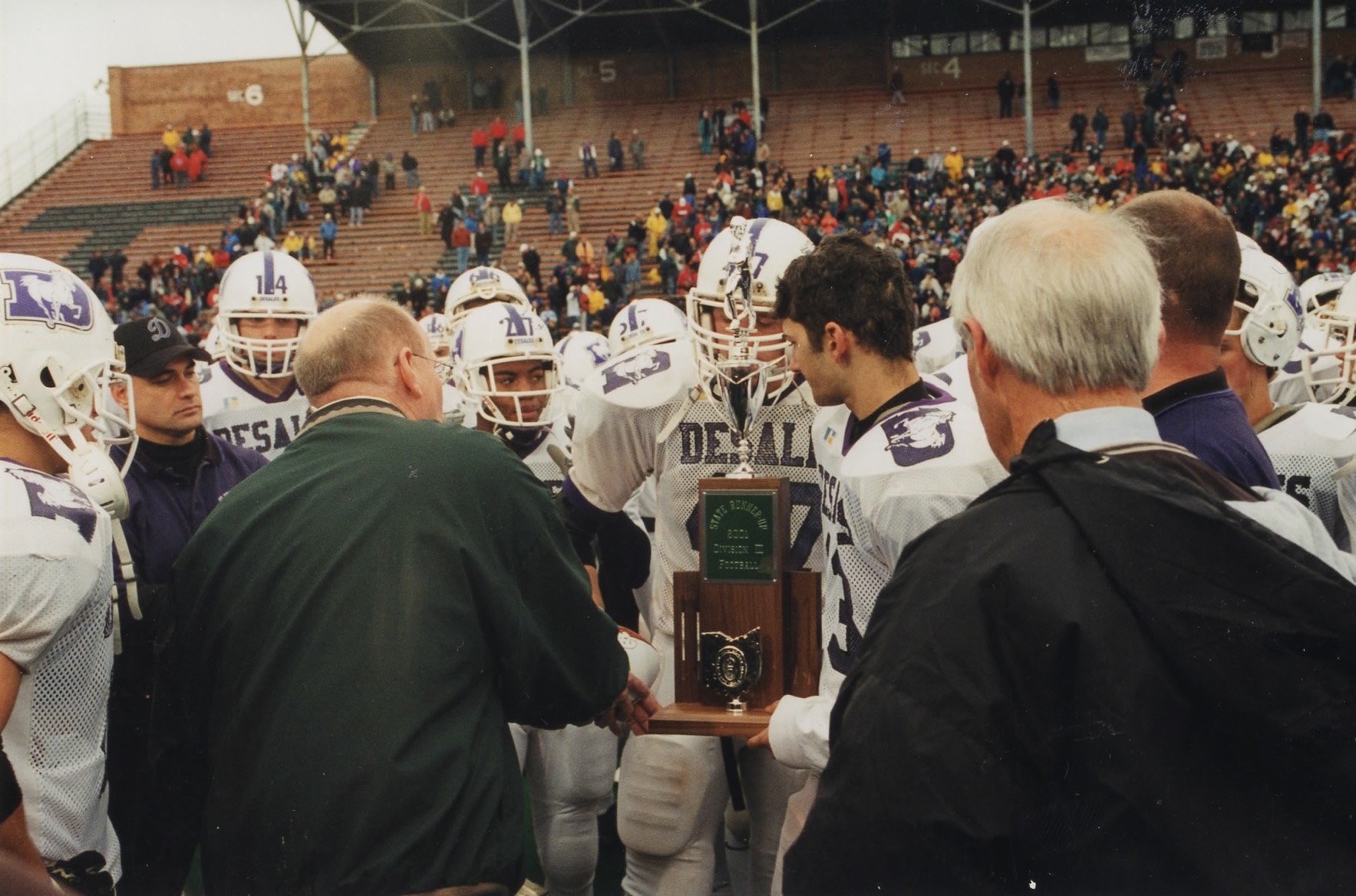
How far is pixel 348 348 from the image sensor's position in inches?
101

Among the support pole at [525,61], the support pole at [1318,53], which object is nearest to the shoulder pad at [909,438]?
the support pole at [1318,53]

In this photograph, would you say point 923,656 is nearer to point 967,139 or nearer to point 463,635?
point 463,635

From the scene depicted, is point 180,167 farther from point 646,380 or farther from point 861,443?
point 861,443

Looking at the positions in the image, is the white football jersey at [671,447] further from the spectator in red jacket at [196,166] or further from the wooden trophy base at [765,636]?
the spectator in red jacket at [196,166]

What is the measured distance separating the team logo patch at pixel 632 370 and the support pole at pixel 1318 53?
24071 mm

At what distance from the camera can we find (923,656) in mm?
1496

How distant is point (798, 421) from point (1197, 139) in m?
21.9

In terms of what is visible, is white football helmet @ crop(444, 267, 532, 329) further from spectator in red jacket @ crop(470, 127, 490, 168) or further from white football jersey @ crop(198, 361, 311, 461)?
spectator in red jacket @ crop(470, 127, 490, 168)

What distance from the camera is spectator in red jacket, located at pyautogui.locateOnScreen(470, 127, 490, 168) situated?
97.6 ft

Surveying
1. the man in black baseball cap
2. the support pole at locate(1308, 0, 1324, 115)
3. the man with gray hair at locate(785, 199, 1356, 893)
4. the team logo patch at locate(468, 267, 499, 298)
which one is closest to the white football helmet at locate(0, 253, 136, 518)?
the man in black baseball cap

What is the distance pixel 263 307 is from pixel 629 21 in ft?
88.7

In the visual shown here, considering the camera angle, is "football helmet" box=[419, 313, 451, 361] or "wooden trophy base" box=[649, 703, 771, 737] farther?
"football helmet" box=[419, 313, 451, 361]

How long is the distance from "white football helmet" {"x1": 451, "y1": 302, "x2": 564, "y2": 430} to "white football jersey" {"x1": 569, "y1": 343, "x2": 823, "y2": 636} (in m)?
1.10

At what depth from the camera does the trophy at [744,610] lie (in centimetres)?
292
